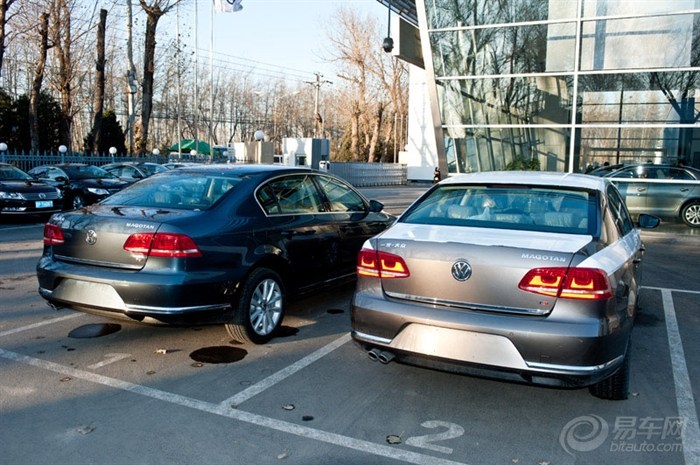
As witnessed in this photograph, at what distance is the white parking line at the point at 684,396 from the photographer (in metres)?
3.45

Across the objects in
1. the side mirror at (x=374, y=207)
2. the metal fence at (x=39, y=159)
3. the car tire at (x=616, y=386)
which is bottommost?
the car tire at (x=616, y=386)

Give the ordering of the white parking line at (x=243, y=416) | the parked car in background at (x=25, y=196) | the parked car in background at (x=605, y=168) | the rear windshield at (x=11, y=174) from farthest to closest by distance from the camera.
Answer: the parked car in background at (x=605, y=168) < the rear windshield at (x=11, y=174) < the parked car in background at (x=25, y=196) < the white parking line at (x=243, y=416)

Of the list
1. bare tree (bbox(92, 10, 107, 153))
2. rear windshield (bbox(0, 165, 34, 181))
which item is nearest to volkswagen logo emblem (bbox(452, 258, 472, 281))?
rear windshield (bbox(0, 165, 34, 181))

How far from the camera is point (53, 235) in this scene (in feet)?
16.6

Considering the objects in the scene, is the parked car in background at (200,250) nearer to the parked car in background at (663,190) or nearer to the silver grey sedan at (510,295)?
the silver grey sedan at (510,295)

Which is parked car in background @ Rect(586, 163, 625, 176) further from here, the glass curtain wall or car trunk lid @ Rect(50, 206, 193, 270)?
car trunk lid @ Rect(50, 206, 193, 270)

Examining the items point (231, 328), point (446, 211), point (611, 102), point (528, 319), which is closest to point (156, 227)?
point (231, 328)

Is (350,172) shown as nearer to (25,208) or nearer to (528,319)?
(25,208)

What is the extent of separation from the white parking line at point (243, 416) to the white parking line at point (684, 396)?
1439mm

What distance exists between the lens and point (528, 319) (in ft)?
11.5

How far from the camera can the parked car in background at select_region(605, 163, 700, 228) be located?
47.1 feet

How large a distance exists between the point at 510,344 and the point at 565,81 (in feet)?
→ 43.5

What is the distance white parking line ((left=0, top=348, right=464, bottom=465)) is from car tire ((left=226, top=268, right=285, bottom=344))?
0.96 metres

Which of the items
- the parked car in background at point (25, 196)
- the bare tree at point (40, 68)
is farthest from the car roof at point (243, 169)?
the bare tree at point (40, 68)
